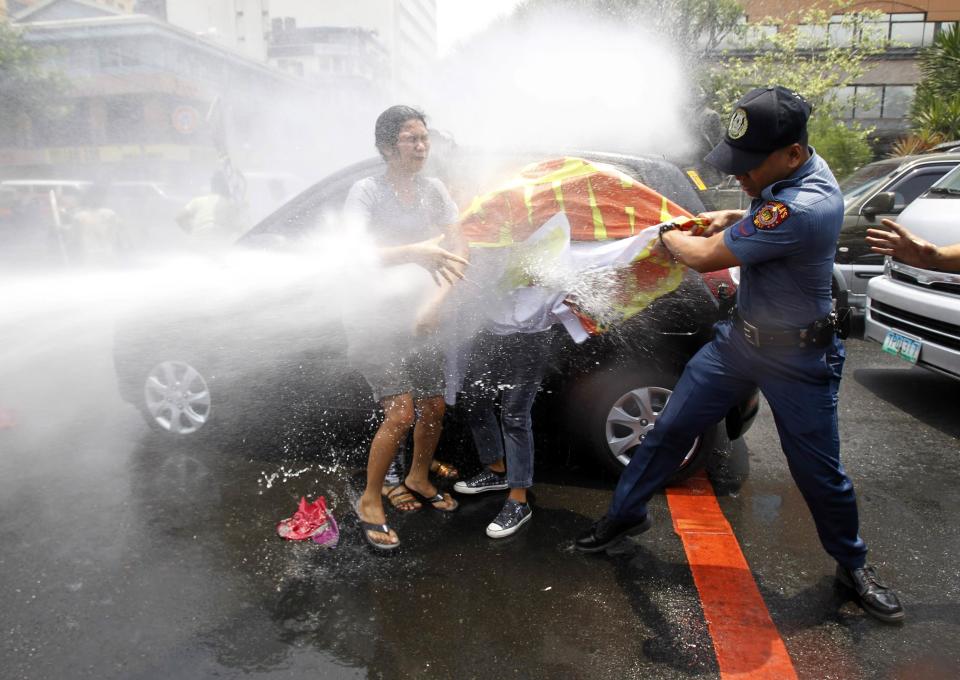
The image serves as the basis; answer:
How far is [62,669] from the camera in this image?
2264mm

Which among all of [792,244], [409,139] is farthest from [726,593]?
[409,139]

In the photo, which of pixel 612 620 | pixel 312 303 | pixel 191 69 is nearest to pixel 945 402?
pixel 612 620

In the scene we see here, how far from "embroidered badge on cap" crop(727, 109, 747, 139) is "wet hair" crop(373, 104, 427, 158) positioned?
4.17ft

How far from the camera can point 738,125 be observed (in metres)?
2.30

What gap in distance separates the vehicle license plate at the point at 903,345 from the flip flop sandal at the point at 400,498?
3.29m

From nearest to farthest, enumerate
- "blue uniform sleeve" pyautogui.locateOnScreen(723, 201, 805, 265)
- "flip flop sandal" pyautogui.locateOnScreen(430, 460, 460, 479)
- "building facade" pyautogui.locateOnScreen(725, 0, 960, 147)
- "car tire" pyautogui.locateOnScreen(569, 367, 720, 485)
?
"blue uniform sleeve" pyautogui.locateOnScreen(723, 201, 805, 265)
"car tire" pyautogui.locateOnScreen(569, 367, 720, 485)
"flip flop sandal" pyautogui.locateOnScreen(430, 460, 460, 479)
"building facade" pyautogui.locateOnScreen(725, 0, 960, 147)

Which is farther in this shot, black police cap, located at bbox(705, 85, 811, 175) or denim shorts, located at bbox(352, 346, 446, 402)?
denim shorts, located at bbox(352, 346, 446, 402)

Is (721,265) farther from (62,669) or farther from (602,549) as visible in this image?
(62,669)

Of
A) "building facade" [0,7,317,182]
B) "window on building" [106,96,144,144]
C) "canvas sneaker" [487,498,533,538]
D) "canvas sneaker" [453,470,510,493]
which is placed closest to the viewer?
"canvas sneaker" [487,498,533,538]

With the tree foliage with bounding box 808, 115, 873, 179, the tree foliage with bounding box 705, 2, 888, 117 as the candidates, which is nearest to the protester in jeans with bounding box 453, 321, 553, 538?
the tree foliage with bounding box 808, 115, 873, 179

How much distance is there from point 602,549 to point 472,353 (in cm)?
102

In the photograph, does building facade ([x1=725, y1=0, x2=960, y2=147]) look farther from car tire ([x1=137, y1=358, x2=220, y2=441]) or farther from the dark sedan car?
car tire ([x1=137, y1=358, x2=220, y2=441])

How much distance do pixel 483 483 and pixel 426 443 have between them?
38 cm

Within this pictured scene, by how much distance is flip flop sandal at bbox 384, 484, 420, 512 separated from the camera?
332cm
